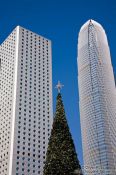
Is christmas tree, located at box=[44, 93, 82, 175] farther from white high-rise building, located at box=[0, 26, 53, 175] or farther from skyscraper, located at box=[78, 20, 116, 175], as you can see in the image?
skyscraper, located at box=[78, 20, 116, 175]

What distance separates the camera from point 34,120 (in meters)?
109

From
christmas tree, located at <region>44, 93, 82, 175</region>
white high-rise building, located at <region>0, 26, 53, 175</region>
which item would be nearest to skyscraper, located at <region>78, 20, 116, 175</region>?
white high-rise building, located at <region>0, 26, 53, 175</region>

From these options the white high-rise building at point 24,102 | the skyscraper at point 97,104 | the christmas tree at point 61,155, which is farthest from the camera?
the skyscraper at point 97,104

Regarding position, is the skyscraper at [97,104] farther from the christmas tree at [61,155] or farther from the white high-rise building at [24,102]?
the christmas tree at [61,155]

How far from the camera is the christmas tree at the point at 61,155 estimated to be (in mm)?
39812

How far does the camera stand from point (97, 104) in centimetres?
17400

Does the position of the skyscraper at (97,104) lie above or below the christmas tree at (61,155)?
above

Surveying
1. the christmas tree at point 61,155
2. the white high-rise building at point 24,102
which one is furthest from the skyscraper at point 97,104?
the christmas tree at point 61,155

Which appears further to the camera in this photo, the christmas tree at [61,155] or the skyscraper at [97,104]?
the skyscraper at [97,104]

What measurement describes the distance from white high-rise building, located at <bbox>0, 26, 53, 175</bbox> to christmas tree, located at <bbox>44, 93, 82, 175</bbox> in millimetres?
58517

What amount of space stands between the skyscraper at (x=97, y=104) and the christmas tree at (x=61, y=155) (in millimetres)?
110007

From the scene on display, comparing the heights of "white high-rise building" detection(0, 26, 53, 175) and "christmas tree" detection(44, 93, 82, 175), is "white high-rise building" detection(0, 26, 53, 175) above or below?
above

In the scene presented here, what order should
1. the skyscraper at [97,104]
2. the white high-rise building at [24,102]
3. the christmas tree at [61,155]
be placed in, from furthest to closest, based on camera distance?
1. the skyscraper at [97,104]
2. the white high-rise building at [24,102]
3. the christmas tree at [61,155]

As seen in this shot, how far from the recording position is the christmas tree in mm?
39812
